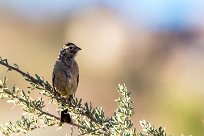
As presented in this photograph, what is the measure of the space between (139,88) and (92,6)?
52.9 feet

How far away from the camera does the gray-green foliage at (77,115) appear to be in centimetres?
465

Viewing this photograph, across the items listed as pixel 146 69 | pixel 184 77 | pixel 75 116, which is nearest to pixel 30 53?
pixel 146 69

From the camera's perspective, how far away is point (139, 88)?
33344mm

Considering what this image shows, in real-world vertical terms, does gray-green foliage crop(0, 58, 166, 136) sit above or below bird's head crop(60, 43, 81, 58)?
below

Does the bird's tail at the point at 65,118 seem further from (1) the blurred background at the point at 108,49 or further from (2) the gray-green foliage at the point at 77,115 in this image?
(1) the blurred background at the point at 108,49

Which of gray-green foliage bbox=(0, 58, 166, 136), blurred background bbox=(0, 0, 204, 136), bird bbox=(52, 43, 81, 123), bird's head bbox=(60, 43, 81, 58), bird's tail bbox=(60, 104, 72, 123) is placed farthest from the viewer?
blurred background bbox=(0, 0, 204, 136)

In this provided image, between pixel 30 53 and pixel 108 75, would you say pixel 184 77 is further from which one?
pixel 30 53

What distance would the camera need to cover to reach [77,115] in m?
5.08

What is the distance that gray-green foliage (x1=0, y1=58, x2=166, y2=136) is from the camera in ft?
15.3

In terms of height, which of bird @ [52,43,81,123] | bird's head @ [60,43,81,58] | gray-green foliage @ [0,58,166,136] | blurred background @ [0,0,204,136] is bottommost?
gray-green foliage @ [0,58,166,136]

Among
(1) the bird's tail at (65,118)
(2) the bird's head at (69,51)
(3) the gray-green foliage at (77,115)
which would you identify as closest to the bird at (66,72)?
(2) the bird's head at (69,51)

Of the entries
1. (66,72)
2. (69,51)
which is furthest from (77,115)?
(69,51)

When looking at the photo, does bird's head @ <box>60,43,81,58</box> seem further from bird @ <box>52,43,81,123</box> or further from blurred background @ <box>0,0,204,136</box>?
blurred background @ <box>0,0,204,136</box>

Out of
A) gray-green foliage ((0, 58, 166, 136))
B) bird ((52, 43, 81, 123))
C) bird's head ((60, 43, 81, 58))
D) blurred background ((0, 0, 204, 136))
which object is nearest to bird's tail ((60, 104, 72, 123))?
gray-green foliage ((0, 58, 166, 136))
